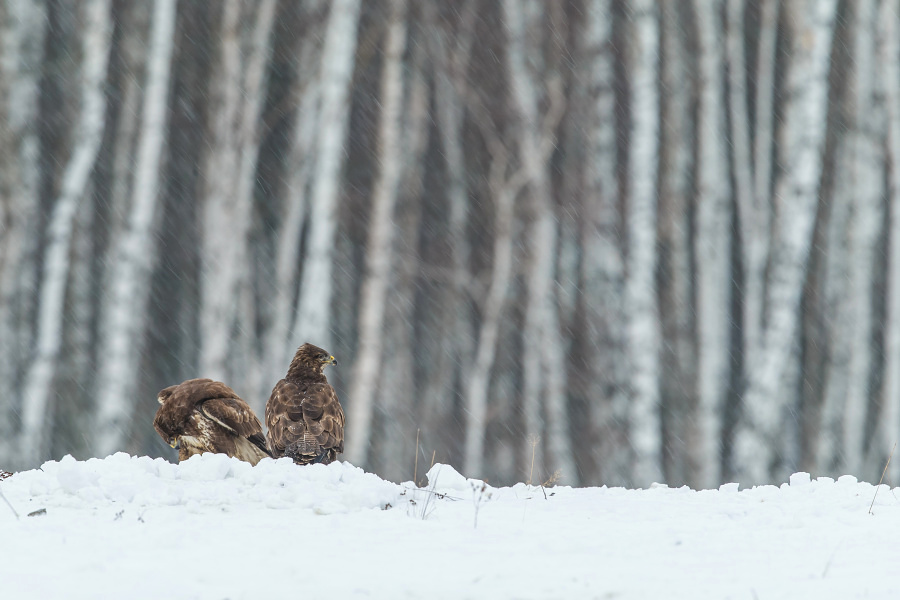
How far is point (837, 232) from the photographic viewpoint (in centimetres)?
1317

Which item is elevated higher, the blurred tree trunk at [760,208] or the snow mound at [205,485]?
the blurred tree trunk at [760,208]

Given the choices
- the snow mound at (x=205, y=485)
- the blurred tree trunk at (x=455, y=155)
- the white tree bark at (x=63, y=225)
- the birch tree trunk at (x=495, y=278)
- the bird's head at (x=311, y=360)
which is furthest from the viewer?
the blurred tree trunk at (x=455, y=155)

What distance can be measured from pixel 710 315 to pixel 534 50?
14.3 feet

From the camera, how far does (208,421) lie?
5910 mm

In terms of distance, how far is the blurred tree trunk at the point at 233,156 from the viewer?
1175cm

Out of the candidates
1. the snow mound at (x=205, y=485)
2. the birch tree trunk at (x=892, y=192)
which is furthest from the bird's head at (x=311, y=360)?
the birch tree trunk at (x=892, y=192)

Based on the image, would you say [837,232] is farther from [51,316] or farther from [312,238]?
[51,316]

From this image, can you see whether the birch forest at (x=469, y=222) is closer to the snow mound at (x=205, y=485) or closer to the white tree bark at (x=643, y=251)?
the white tree bark at (x=643, y=251)

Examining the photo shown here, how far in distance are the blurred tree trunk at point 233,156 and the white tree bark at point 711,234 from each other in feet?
17.6

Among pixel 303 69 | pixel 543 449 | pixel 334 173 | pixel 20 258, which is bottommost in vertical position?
pixel 543 449

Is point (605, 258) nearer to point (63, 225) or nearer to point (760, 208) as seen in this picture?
point (760, 208)

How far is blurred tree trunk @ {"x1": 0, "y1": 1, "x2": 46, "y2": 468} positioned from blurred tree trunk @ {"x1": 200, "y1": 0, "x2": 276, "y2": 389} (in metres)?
1.98

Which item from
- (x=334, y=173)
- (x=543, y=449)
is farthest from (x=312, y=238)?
(x=543, y=449)

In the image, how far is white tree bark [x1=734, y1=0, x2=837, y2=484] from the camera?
33.9 ft
